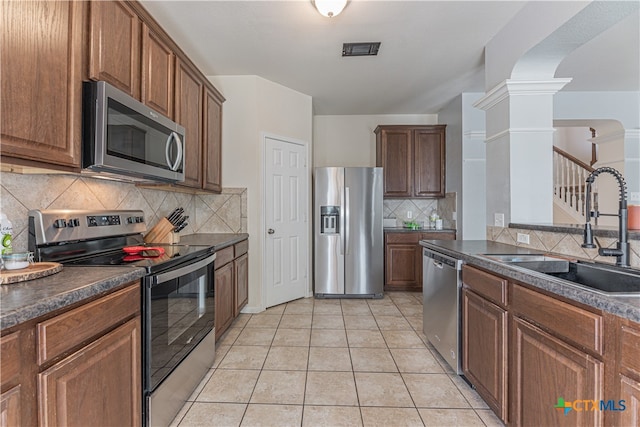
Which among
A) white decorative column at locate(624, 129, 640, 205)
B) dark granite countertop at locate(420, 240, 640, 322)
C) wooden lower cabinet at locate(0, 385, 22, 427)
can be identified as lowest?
wooden lower cabinet at locate(0, 385, 22, 427)

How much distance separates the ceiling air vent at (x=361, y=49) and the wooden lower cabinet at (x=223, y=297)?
7.33ft

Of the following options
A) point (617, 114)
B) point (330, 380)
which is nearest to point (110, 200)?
point (330, 380)

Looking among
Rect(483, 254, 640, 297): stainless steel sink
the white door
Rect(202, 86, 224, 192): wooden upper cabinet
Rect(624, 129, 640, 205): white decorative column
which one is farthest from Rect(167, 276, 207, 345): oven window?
Rect(624, 129, 640, 205): white decorative column

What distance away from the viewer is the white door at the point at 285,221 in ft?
11.5

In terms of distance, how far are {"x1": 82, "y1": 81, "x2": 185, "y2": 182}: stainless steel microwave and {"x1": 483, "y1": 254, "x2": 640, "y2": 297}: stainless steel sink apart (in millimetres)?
2099

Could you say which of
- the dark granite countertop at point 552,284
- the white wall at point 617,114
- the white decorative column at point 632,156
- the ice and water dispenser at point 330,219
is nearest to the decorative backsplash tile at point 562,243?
the dark granite countertop at point 552,284

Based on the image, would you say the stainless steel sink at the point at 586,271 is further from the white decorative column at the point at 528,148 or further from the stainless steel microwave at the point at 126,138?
the stainless steel microwave at the point at 126,138

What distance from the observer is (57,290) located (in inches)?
38.6

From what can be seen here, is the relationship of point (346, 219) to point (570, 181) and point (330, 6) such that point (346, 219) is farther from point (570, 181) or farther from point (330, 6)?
point (570, 181)

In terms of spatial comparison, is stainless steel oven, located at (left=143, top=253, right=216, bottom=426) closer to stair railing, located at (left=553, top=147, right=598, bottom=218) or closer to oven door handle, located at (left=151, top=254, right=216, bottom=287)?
oven door handle, located at (left=151, top=254, right=216, bottom=287)

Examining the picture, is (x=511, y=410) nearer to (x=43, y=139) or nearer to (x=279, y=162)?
(x=43, y=139)

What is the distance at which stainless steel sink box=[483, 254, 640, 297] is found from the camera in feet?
4.36

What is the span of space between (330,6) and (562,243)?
2118 mm

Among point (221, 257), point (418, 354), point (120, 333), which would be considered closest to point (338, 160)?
point (221, 257)
